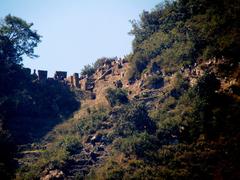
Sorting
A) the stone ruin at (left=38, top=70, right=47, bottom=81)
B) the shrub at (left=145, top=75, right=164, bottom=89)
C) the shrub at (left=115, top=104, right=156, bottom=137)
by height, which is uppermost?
the stone ruin at (left=38, top=70, right=47, bottom=81)

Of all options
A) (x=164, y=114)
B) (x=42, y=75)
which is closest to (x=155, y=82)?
(x=164, y=114)

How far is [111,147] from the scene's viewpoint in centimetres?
3403

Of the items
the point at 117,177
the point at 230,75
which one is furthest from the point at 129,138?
the point at 230,75

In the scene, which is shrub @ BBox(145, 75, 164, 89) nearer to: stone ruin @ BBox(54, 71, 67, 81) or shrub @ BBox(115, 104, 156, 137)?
shrub @ BBox(115, 104, 156, 137)

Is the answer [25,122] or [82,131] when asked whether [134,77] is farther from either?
[25,122]

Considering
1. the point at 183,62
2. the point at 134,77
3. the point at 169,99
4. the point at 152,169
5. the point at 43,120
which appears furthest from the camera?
the point at 134,77

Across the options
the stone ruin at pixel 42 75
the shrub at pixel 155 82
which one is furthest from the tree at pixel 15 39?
the shrub at pixel 155 82

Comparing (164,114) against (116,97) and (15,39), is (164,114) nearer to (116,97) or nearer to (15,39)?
(116,97)

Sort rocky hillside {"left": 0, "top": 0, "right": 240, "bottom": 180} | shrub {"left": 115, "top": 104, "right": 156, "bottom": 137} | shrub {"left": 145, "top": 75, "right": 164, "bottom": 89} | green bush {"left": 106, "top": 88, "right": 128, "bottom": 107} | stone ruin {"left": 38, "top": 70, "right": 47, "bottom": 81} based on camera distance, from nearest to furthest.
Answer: rocky hillside {"left": 0, "top": 0, "right": 240, "bottom": 180} < shrub {"left": 115, "top": 104, "right": 156, "bottom": 137} < green bush {"left": 106, "top": 88, "right": 128, "bottom": 107} < shrub {"left": 145, "top": 75, "right": 164, "bottom": 89} < stone ruin {"left": 38, "top": 70, "right": 47, "bottom": 81}

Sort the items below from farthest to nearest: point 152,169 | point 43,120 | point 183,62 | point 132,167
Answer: point 43,120
point 183,62
point 132,167
point 152,169

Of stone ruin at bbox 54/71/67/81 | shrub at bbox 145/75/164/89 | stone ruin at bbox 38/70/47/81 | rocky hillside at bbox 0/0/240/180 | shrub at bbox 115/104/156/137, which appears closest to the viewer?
rocky hillside at bbox 0/0/240/180

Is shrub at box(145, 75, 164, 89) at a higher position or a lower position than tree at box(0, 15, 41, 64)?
lower

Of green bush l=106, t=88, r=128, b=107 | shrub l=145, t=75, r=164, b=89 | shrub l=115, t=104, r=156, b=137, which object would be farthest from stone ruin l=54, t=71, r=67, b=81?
shrub l=115, t=104, r=156, b=137

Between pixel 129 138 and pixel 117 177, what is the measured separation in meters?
5.82
